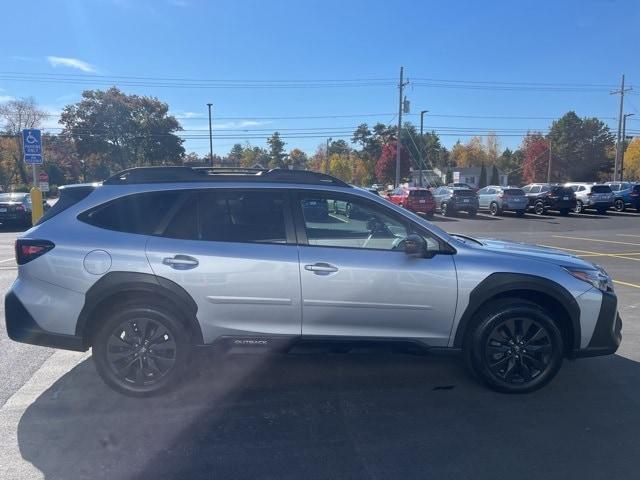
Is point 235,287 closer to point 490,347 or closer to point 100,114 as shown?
point 490,347

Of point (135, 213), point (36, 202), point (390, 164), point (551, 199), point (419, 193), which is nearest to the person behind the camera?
point (135, 213)

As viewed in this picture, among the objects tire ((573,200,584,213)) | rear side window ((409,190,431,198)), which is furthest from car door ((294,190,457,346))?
tire ((573,200,584,213))

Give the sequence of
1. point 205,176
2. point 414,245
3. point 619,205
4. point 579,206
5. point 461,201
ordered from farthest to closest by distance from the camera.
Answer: point 619,205
point 579,206
point 461,201
point 205,176
point 414,245

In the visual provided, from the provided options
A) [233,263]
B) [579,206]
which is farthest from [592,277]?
[579,206]

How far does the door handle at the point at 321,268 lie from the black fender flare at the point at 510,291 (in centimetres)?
115

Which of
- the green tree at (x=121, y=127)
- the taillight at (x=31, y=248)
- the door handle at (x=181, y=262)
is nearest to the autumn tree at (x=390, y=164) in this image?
the green tree at (x=121, y=127)

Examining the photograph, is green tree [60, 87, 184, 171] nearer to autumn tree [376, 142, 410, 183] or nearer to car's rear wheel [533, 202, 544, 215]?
autumn tree [376, 142, 410, 183]

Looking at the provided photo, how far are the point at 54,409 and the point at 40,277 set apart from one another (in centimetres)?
105

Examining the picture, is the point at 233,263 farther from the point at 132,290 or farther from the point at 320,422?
the point at 320,422

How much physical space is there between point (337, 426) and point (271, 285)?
3.85 feet

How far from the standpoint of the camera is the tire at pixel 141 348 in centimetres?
395

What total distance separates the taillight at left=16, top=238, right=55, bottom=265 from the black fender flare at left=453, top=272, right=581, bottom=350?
3.40m

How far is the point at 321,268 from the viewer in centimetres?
389

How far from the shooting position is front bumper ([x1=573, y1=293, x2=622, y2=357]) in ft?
13.4
